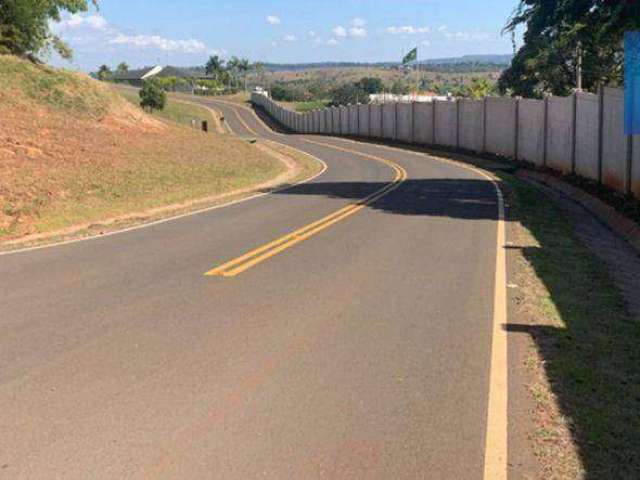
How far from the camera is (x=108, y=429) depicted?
5.03 m

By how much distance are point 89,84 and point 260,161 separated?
40.9 ft

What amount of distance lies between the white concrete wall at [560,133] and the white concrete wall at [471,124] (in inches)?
463

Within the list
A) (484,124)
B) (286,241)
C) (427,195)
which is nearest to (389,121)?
(484,124)

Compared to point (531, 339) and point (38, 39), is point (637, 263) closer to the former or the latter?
point (531, 339)

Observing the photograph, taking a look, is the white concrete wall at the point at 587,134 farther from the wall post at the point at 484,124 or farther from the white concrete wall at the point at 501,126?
the wall post at the point at 484,124

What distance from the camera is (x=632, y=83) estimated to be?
1684 cm

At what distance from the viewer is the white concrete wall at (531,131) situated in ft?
101

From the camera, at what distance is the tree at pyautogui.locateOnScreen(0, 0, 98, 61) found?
144 feet

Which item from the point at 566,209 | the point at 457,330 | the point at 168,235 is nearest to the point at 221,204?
the point at 168,235

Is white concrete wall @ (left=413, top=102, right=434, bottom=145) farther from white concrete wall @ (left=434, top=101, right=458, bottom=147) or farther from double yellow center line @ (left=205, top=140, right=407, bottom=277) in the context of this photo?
double yellow center line @ (left=205, top=140, right=407, bottom=277)

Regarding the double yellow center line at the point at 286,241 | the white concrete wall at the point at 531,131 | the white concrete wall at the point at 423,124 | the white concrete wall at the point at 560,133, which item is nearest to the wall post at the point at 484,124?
the white concrete wall at the point at 531,131

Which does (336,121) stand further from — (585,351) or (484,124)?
(585,351)

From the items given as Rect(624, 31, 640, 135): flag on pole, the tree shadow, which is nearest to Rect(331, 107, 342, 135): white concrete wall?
the tree shadow

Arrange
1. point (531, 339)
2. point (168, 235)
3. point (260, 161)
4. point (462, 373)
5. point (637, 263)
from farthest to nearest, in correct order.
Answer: point (260, 161), point (168, 235), point (637, 263), point (531, 339), point (462, 373)
